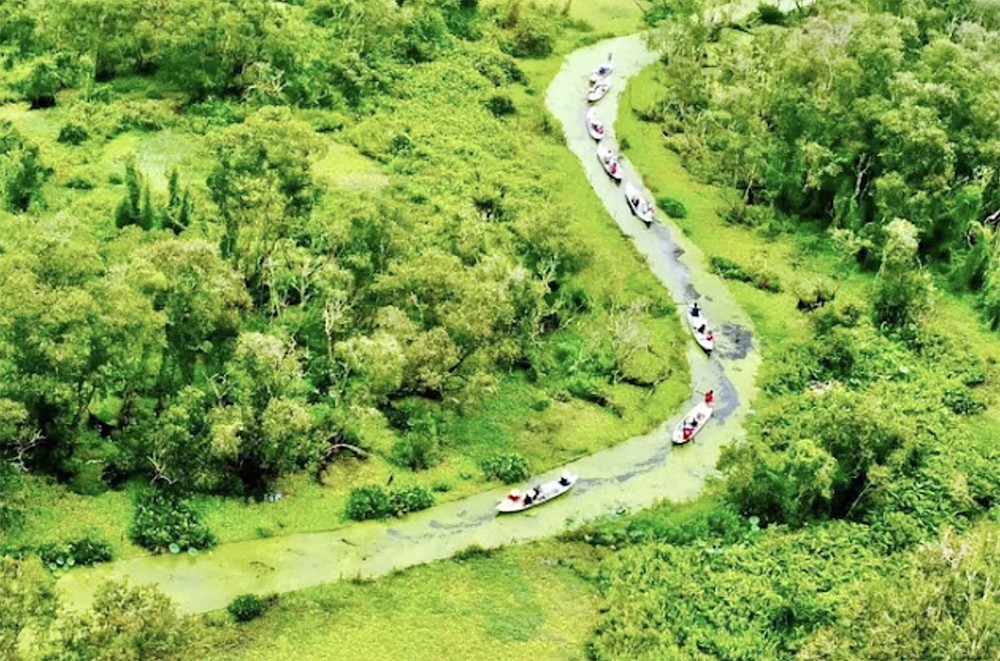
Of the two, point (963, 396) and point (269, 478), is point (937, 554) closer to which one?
point (963, 396)

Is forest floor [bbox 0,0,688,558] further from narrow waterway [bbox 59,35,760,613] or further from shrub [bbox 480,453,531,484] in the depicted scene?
narrow waterway [bbox 59,35,760,613]

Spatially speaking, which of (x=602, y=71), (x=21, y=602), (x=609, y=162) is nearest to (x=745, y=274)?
(x=609, y=162)

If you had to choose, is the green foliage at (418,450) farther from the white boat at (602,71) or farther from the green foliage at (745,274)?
the white boat at (602,71)

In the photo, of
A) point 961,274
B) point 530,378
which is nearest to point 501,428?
point 530,378

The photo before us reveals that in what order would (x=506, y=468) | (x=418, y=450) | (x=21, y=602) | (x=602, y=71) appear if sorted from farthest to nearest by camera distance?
1. (x=602, y=71)
2. (x=506, y=468)
3. (x=418, y=450)
4. (x=21, y=602)

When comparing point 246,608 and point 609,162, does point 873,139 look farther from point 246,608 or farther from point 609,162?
point 246,608
